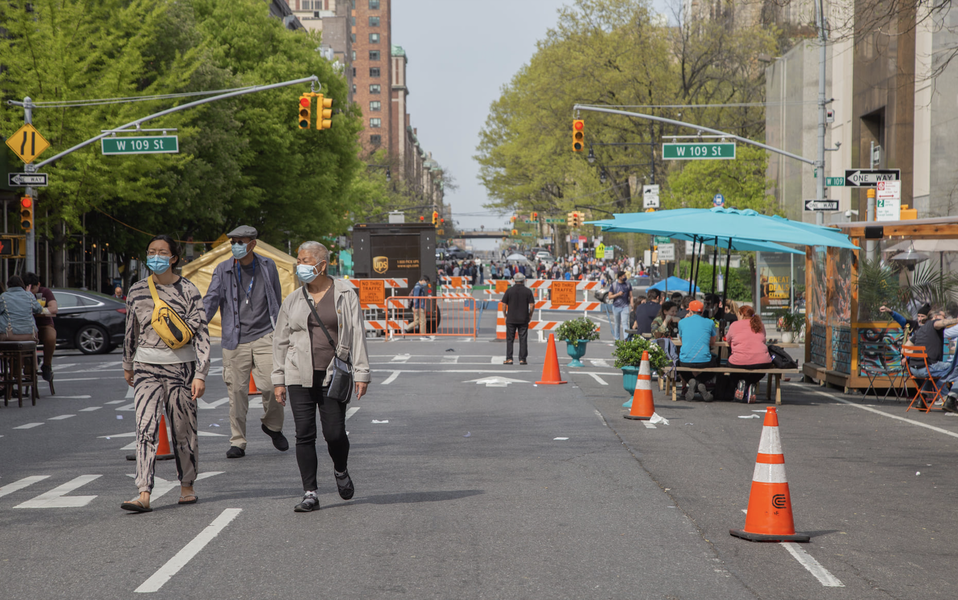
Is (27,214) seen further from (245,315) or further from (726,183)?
(726,183)

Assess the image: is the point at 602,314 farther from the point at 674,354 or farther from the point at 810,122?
the point at 674,354

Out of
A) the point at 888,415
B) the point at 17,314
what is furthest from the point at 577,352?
the point at 17,314

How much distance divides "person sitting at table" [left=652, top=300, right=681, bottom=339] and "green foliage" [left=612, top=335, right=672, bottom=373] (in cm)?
297

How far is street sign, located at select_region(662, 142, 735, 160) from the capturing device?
25.9 meters

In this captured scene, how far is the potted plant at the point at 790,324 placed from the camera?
83.8 ft

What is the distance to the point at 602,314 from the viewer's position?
4559 centimetres

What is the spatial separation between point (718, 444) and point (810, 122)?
3666 centimetres

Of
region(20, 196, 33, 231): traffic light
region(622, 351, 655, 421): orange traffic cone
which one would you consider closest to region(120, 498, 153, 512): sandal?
region(622, 351, 655, 421): orange traffic cone

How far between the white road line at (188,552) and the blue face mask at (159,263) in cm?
175

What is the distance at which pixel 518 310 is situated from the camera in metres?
20.6

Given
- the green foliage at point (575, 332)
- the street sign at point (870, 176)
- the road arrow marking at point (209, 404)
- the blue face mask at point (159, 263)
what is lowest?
the road arrow marking at point (209, 404)

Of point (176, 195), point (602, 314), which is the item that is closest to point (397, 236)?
point (176, 195)

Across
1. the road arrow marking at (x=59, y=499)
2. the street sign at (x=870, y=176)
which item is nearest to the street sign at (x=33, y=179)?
the road arrow marking at (x=59, y=499)

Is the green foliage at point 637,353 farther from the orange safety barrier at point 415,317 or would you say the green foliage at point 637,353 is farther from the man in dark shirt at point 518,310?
the orange safety barrier at point 415,317
